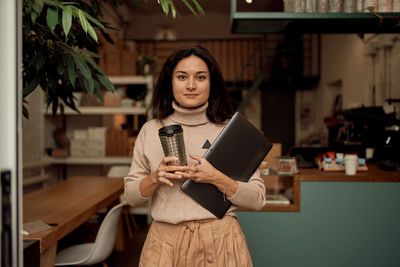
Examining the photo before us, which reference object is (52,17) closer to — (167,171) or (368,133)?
(167,171)

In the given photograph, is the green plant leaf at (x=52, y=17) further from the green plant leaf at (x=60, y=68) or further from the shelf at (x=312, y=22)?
the shelf at (x=312, y=22)

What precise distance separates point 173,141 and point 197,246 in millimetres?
408

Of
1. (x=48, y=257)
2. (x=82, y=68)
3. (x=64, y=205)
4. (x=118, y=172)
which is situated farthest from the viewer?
(x=118, y=172)

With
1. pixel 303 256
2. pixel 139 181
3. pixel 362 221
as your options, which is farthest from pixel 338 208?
pixel 139 181

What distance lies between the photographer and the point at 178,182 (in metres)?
1.25

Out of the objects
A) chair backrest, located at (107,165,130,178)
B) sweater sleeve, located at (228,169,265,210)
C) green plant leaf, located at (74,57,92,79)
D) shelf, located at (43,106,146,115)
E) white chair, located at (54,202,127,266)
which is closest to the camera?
sweater sleeve, located at (228,169,265,210)

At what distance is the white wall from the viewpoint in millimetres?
3986

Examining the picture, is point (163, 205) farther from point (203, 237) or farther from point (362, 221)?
point (362, 221)

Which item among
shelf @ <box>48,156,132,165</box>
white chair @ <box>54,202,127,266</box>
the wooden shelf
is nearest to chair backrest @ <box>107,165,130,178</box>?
shelf @ <box>48,156,132,165</box>

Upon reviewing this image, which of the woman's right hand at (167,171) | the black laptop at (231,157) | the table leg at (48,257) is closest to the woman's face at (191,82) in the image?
the black laptop at (231,157)

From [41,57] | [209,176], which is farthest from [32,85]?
[209,176]

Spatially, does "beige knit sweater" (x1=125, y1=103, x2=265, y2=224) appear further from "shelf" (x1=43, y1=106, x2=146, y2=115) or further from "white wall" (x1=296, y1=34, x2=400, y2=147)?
"shelf" (x1=43, y1=106, x2=146, y2=115)

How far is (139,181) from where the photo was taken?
1238 millimetres

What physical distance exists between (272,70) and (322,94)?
1.17 meters
